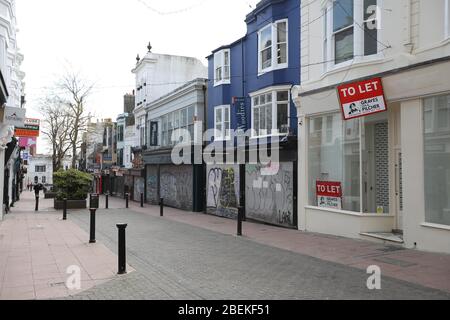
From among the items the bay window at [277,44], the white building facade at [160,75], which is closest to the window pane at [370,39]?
the bay window at [277,44]

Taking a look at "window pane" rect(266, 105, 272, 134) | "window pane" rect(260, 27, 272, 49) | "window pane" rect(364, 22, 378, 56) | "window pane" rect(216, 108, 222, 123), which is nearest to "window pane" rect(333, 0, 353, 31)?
"window pane" rect(364, 22, 378, 56)

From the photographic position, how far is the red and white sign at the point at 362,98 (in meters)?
11.0

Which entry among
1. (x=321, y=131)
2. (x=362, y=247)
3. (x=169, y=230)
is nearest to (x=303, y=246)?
(x=362, y=247)

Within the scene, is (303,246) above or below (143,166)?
below

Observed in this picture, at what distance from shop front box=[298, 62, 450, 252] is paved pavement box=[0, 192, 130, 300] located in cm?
683

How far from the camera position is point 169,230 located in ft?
47.8

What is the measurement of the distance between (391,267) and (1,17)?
652 inches

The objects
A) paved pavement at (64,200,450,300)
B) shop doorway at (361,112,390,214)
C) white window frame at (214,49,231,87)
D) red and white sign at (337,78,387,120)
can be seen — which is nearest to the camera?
paved pavement at (64,200,450,300)

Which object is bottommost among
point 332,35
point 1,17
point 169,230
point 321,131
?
point 169,230

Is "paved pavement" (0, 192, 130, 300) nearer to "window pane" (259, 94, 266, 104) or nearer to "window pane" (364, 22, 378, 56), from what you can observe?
"window pane" (259, 94, 266, 104)

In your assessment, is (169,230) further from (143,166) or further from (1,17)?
(143,166)

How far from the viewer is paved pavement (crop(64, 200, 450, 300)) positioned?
21.1ft

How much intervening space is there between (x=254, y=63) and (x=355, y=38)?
630 cm
